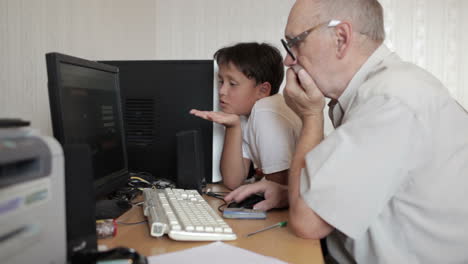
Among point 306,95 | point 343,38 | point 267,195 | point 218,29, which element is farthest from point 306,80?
point 218,29

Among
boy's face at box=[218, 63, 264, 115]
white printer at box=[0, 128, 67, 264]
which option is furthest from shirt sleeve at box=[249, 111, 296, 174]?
white printer at box=[0, 128, 67, 264]

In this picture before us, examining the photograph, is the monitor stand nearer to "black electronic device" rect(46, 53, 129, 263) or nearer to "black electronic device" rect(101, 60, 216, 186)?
"black electronic device" rect(46, 53, 129, 263)

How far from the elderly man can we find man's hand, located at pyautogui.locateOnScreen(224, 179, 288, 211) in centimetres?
17

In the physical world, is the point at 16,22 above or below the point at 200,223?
above

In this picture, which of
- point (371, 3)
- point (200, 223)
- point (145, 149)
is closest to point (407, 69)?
point (371, 3)

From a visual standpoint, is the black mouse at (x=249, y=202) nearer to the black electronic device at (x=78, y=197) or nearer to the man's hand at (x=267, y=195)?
the man's hand at (x=267, y=195)

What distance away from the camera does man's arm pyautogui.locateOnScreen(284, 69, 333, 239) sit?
2.74 feet

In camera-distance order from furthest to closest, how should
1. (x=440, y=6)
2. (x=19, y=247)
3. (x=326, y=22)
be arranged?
(x=440, y=6) → (x=326, y=22) → (x=19, y=247)

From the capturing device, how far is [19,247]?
43cm

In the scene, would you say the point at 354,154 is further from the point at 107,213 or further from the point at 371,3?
the point at 107,213

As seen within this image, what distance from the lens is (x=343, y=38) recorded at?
39.7 inches

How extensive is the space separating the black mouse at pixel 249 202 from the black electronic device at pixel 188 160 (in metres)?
0.19

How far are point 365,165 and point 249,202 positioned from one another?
45 centimetres

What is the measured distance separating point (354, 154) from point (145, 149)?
90 cm
